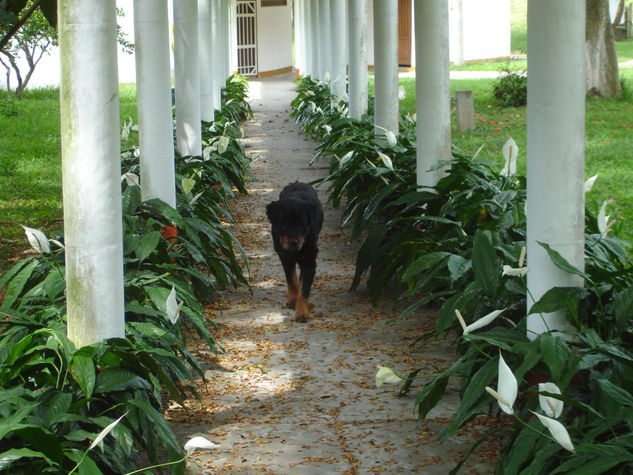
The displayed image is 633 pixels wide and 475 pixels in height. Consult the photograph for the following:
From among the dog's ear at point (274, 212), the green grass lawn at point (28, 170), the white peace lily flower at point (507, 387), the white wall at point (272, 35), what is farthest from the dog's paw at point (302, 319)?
the white wall at point (272, 35)

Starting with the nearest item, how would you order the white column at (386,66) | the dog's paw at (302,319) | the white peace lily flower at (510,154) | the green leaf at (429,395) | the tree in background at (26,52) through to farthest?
the green leaf at (429,395) < the white peace lily flower at (510,154) < the dog's paw at (302,319) < the white column at (386,66) < the tree in background at (26,52)

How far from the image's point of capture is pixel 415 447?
426 cm

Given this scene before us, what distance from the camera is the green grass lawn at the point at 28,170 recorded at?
947 cm

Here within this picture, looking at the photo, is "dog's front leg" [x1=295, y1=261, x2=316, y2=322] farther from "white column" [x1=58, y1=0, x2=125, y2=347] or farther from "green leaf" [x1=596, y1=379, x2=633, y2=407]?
"green leaf" [x1=596, y1=379, x2=633, y2=407]

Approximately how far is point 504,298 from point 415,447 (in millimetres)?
894

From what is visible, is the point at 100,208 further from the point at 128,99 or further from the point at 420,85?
the point at 128,99

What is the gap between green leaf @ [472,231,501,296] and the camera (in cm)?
430

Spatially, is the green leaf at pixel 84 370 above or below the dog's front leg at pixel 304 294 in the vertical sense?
above

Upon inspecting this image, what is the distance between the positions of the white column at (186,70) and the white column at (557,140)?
18.8 ft

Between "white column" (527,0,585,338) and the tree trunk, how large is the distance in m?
15.2

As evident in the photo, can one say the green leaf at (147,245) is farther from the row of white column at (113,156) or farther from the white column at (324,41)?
the white column at (324,41)

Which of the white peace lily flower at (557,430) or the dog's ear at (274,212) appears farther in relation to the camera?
the dog's ear at (274,212)

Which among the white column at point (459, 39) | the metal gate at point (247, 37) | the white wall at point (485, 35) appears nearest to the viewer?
the white column at point (459, 39)

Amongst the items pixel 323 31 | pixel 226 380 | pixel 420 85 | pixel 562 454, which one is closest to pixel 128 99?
pixel 323 31
